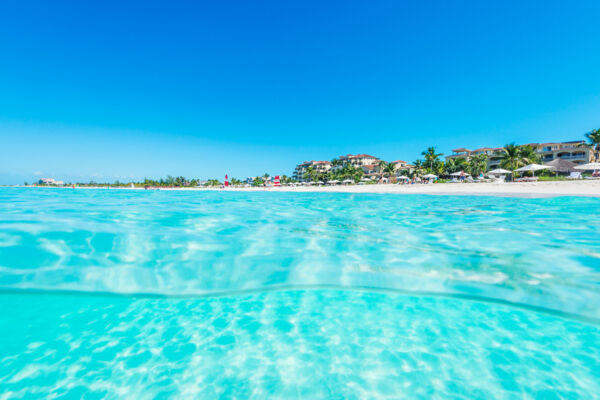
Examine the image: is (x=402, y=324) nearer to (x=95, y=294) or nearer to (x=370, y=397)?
(x=370, y=397)

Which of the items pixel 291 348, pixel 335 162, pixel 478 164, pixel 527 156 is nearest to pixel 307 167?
pixel 335 162

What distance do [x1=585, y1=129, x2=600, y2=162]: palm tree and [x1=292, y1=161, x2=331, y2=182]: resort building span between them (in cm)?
6795

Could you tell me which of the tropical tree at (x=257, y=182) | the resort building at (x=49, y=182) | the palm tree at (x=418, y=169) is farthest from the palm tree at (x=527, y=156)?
the resort building at (x=49, y=182)

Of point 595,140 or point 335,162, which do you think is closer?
point 595,140

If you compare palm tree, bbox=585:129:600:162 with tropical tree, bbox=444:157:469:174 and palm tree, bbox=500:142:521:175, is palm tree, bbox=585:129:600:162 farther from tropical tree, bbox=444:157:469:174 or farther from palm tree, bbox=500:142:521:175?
tropical tree, bbox=444:157:469:174

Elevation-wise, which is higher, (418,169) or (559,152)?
(559,152)

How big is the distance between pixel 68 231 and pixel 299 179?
108 metres

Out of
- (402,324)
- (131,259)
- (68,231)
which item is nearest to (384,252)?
(402,324)

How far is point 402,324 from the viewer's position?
3.13m

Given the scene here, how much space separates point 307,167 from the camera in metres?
107

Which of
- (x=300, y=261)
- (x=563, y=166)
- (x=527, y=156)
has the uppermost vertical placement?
→ (x=527, y=156)

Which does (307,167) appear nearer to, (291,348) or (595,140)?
(595,140)

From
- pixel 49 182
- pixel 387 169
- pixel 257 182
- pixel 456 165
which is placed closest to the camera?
pixel 456 165

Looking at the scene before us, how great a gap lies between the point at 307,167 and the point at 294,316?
104336mm
